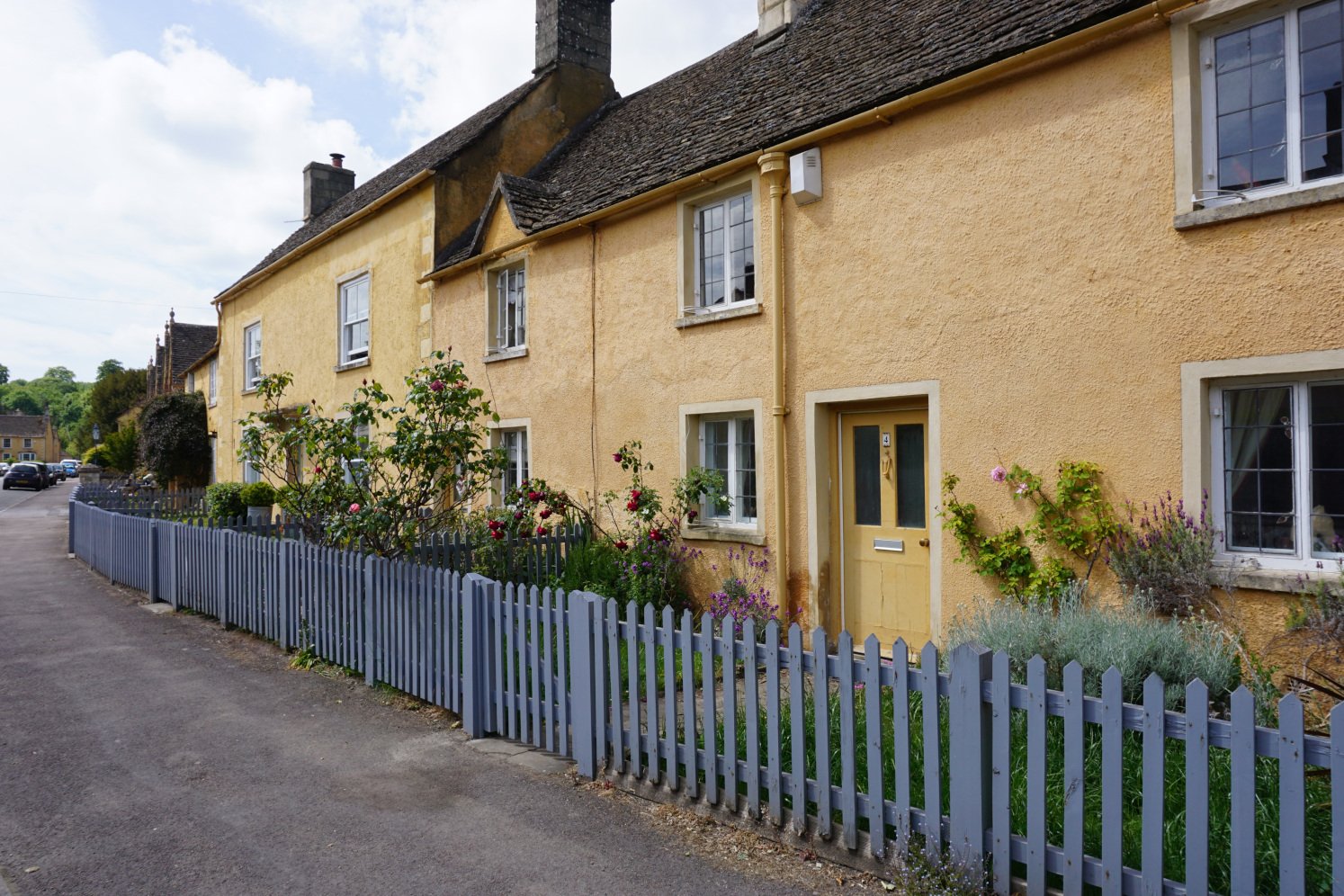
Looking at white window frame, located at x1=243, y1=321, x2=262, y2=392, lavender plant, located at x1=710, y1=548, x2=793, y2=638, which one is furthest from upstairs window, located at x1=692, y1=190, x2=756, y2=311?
white window frame, located at x1=243, y1=321, x2=262, y2=392

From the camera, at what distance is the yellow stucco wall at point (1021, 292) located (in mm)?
5992

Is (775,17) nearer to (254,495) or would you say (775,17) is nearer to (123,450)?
(254,495)

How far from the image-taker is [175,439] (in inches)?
987

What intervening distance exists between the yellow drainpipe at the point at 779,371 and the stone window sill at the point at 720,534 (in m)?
0.30

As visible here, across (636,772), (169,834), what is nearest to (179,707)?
(169,834)

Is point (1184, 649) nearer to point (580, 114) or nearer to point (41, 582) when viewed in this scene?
point (580, 114)

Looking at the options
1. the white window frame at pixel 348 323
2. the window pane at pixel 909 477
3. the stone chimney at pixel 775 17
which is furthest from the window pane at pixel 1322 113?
the white window frame at pixel 348 323

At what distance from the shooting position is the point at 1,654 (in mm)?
8867

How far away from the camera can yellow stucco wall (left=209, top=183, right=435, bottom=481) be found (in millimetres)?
15289

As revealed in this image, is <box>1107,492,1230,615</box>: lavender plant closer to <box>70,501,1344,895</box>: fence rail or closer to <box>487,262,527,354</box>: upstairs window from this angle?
<box>70,501,1344,895</box>: fence rail

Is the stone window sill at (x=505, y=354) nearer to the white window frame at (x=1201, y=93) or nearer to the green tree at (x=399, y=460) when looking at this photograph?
the green tree at (x=399, y=460)

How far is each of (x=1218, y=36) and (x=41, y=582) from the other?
16.7 m

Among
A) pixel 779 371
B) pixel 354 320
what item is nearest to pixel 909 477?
pixel 779 371

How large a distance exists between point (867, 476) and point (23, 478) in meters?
57.2
